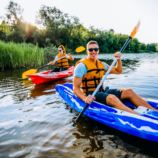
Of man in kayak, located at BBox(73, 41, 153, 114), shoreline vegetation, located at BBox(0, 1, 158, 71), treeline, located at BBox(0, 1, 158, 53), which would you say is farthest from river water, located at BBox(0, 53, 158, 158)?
treeline, located at BBox(0, 1, 158, 53)

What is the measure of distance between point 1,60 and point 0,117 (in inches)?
312

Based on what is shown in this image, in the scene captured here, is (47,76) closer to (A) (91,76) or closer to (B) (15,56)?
(B) (15,56)

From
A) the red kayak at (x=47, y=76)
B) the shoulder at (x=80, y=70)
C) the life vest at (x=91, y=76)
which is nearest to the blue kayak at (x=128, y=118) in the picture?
the life vest at (x=91, y=76)

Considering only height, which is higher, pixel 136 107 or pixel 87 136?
pixel 136 107

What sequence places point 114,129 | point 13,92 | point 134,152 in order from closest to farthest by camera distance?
point 134,152 → point 114,129 → point 13,92

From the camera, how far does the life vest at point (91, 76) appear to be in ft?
15.8

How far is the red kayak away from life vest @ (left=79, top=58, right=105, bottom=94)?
15.2 ft

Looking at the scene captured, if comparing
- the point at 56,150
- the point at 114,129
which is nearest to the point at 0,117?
the point at 56,150

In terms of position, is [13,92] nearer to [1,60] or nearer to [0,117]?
[0,117]

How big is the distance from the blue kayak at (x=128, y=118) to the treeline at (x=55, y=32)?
3361cm

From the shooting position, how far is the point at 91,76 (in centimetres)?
486

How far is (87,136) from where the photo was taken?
4270mm

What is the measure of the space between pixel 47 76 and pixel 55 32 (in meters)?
35.2

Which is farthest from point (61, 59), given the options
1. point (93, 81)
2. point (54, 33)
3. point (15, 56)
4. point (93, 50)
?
point (54, 33)
